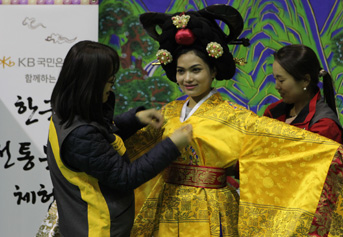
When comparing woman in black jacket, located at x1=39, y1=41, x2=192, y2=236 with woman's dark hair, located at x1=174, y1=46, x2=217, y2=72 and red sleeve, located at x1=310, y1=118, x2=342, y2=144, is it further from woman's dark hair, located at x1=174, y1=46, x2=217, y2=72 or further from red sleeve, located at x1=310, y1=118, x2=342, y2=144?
red sleeve, located at x1=310, y1=118, x2=342, y2=144

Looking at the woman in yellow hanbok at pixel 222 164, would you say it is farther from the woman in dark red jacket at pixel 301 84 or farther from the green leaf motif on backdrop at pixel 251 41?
the green leaf motif on backdrop at pixel 251 41

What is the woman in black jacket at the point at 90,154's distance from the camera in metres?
1.64

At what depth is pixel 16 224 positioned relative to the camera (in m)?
3.41

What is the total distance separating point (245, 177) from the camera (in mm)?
1994

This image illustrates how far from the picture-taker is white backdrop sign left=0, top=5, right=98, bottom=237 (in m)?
3.40

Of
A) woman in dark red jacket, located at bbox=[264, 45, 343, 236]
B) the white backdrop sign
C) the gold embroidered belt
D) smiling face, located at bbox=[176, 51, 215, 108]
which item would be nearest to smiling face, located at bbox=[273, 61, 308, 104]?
woman in dark red jacket, located at bbox=[264, 45, 343, 236]

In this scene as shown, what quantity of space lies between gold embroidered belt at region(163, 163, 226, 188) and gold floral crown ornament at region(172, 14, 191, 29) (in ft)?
2.01

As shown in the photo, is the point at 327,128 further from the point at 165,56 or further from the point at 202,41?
the point at 165,56

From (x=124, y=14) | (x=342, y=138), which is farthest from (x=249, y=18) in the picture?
(x=342, y=138)

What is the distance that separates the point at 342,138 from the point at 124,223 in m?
1.21

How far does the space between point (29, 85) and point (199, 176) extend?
191 centimetres

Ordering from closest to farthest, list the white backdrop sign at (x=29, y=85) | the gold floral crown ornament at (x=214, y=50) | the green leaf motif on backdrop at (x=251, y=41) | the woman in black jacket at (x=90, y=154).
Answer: the woman in black jacket at (x=90, y=154)
the gold floral crown ornament at (x=214, y=50)
the white backdrop sign at (x=29, y=85)
the green leaf motif on backdrop at (x=251, y=41)

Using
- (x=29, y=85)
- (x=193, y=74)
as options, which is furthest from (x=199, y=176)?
(x=29, y=85)

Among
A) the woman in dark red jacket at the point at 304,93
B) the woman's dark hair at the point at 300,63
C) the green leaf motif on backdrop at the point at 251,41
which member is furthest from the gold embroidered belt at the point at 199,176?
the green leaf motif on backdrop at the point at 251,41
